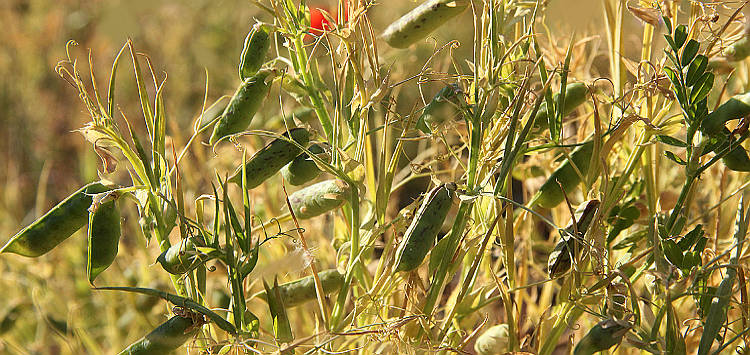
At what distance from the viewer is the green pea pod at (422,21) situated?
0.36 metres

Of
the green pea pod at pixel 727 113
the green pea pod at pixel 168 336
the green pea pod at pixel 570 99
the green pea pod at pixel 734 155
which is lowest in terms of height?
the green pea pod at pixel 168 336

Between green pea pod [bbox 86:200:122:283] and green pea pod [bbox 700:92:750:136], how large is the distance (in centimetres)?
28

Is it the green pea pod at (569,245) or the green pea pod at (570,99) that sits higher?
the green pea pod at (570,99)

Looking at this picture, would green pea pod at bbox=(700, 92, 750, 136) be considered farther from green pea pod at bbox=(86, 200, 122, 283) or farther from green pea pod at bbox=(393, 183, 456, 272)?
green pea pod at bbox=(86, 200, 122, 283)

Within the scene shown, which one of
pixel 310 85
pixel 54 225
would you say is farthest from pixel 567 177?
pixel 54 225

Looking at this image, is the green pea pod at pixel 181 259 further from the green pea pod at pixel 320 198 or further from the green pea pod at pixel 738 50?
the green pea pod at pixel 738 50

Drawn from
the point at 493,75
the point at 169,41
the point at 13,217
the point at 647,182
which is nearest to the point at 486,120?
the point at 493,75

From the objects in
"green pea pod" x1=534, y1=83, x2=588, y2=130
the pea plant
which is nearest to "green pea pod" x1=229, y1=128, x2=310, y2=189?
the pea plant

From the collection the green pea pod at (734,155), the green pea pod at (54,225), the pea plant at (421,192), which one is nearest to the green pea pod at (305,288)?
the pea plant at (421,192)

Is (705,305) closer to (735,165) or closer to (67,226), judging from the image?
(735,165)

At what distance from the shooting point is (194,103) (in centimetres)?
198

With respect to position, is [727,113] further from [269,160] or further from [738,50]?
[269,160]

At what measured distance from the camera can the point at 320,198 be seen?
1.18 feet

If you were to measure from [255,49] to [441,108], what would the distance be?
0.10 m
